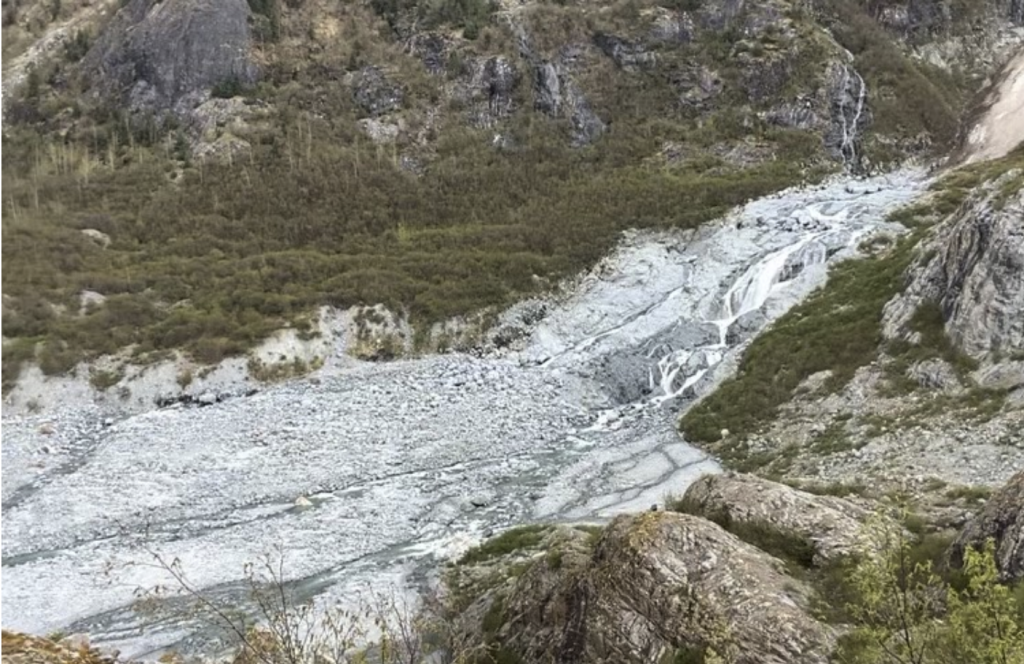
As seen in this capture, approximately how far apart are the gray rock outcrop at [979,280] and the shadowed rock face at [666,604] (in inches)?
833

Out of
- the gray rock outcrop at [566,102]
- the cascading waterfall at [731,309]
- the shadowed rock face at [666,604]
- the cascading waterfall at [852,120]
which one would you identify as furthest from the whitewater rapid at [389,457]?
the gray rock outcrop at [566,102]

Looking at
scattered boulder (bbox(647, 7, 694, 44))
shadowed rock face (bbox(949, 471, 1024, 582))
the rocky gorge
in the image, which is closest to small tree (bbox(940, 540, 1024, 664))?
the rocky gorge

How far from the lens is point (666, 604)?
9586 millimetres

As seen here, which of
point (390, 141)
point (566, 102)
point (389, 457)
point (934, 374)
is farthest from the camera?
point (566, 102)

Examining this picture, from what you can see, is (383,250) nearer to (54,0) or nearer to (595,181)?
(595,181)

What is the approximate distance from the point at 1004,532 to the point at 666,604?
13.1ft

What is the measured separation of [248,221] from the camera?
5559 cm

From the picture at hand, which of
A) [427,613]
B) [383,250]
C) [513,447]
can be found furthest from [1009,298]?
[383,250]

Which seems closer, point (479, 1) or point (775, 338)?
point (775, 338)

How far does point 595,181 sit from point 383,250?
1840cm

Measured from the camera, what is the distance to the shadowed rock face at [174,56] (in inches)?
2931

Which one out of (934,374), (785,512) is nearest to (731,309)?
(934,374)

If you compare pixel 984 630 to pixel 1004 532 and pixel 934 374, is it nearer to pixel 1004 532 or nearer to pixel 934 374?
pixel 1004 532

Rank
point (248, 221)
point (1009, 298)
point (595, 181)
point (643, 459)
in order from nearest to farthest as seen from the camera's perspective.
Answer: point (1009, 298)
point (643, 459)
point (248, 221)
point (595, 181)
